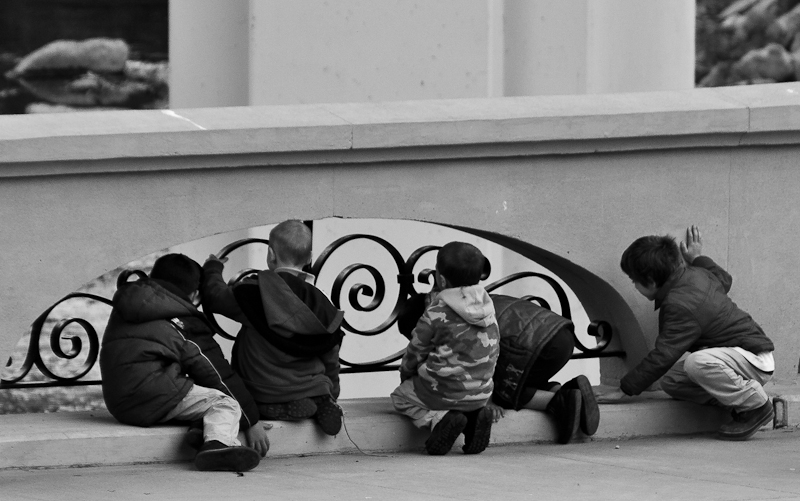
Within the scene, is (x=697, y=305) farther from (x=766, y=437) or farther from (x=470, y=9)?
(x=470, y=9)

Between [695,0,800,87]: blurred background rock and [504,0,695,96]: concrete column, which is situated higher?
[695,0,800,87]: blurred background rock

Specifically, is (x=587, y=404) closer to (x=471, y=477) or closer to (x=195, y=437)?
(x=471, y=477)

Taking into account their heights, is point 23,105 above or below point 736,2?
below

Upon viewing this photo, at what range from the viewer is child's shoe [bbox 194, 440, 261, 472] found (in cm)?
559

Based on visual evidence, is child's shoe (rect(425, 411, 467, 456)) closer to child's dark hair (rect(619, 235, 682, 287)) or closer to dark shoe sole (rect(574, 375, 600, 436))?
dark shoe sole (rect(574, 375, 600, 436))

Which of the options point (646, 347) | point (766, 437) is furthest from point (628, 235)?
point (766, 437)

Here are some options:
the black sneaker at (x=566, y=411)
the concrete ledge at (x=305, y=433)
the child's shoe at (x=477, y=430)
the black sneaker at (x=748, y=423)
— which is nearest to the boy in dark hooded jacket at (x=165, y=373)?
the concrete ledge at (x=305, y=433)

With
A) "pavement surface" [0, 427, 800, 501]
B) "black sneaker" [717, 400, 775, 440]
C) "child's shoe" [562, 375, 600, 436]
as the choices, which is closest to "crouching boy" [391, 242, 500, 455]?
"pavement surface" [0, 427, 800, 501]

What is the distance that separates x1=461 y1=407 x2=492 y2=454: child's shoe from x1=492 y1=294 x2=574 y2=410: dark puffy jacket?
0.25 m

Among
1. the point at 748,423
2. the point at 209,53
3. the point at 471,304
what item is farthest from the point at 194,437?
the point at 209,53

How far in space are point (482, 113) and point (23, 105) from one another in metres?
11.3

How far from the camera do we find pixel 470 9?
1009 centimetres

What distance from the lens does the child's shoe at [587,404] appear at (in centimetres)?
638

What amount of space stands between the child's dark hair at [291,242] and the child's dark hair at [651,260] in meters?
1.51
